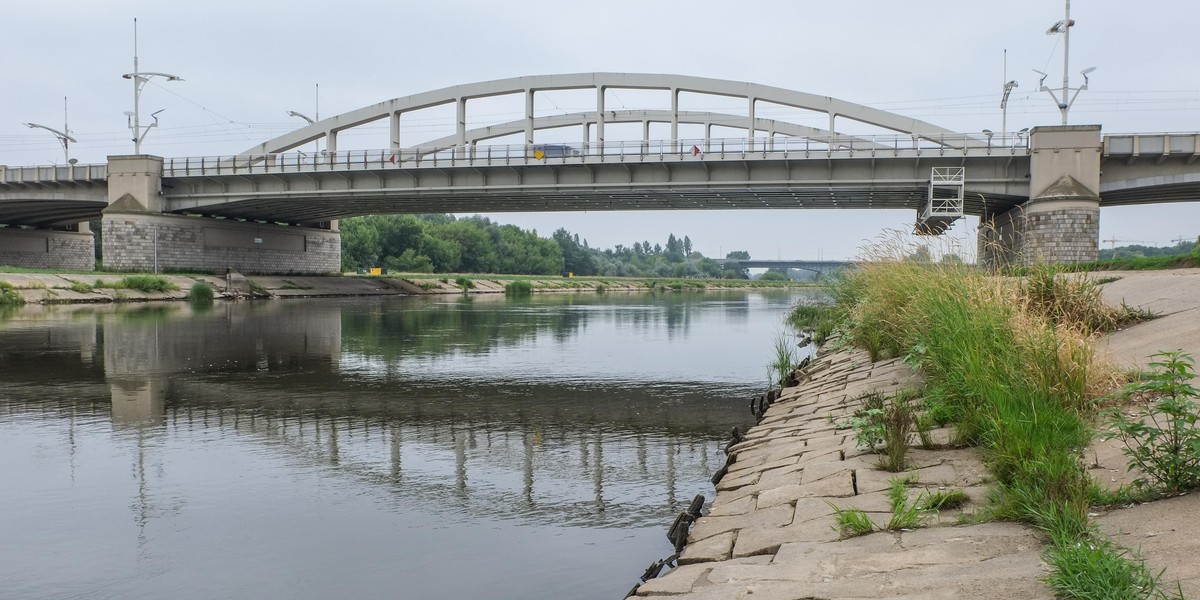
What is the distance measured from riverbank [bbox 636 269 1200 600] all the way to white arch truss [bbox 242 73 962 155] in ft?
149

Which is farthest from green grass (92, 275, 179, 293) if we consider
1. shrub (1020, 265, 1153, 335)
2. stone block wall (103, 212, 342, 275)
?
shrub (1020, 265, 1153, 335)

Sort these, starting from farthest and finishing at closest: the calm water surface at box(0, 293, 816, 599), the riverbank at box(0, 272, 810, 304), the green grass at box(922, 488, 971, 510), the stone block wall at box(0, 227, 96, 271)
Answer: the stone block wall at box(0, 227, 96, 271)
the riverbank at box(0, 272, 810, 304)
the calm water surface at box(0, 293, 816, 599)
the green grass at box(922, 488, 971, 510)

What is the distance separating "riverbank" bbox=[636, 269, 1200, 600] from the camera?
157 inches

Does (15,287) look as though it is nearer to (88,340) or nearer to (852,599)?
(88,340)

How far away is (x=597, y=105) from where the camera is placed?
2287 inches

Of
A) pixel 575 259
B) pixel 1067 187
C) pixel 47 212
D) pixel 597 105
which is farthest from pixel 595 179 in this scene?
pixel 575 259

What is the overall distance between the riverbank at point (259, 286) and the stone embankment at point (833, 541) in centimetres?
4542

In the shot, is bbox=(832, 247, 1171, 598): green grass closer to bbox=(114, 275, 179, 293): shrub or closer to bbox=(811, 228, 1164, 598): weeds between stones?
bbox=(811, 228, 1164, 598): weeds between stones

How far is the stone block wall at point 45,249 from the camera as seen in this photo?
2894 inches

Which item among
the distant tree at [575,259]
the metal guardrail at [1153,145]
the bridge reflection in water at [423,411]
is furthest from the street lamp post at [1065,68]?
the distant tree at [575,259]

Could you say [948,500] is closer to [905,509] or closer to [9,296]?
[905,509]

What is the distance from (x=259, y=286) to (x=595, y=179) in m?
25.0

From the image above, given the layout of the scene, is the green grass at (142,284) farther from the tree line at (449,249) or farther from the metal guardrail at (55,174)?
the tree line at (449,249)

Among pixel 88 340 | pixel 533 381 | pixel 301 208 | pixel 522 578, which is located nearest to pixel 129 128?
pixel 301 208
